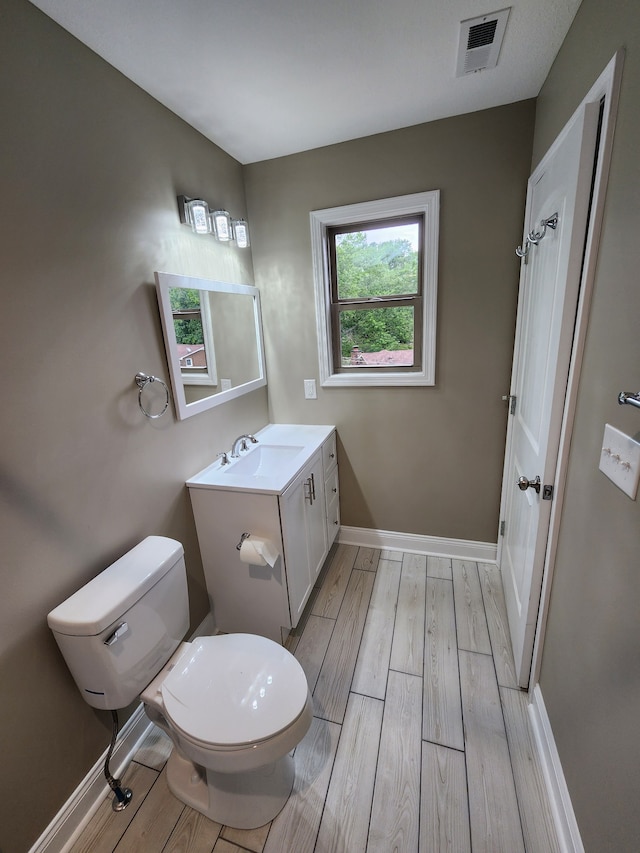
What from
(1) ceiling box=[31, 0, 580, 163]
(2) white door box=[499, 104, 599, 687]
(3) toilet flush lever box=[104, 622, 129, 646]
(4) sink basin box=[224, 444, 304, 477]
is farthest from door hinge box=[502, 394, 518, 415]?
(3) toilet flush lever box=[104, 622, 129, 646]

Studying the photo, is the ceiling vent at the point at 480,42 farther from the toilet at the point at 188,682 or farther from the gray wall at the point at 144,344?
the toilet at the point at 188,682

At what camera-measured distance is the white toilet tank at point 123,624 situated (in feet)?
3.48

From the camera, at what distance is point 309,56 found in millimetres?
1331

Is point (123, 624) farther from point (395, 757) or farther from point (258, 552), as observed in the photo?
point (395, 757)

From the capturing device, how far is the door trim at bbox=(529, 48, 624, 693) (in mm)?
901

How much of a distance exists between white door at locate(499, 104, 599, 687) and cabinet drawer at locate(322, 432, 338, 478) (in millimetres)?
997

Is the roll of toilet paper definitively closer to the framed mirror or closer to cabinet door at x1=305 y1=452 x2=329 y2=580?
cabinet door at x1=305 y1=452 x2=329 y2=580

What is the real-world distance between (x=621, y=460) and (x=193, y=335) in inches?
62.9

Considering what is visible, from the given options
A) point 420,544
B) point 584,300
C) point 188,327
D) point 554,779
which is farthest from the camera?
point 420,544

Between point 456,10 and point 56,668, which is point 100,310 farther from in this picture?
point 456,10

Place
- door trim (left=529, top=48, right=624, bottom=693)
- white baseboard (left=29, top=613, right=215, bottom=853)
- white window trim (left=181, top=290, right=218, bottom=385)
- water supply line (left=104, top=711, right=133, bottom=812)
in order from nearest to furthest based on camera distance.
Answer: door trim (left=529, top=48, right=624, bottom=693)
white baseboard (left=29, top=613, right=215, bottom=853)
water supply line (left=104, top=711, right=133, bottom=812)
white window trim (left=181, top=290, right=218, bottom=385)

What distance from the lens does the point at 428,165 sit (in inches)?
73.7

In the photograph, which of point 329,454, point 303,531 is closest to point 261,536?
point 303,531

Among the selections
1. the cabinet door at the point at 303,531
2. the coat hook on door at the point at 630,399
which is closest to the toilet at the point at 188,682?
the cabinet door at the point at 303,531
